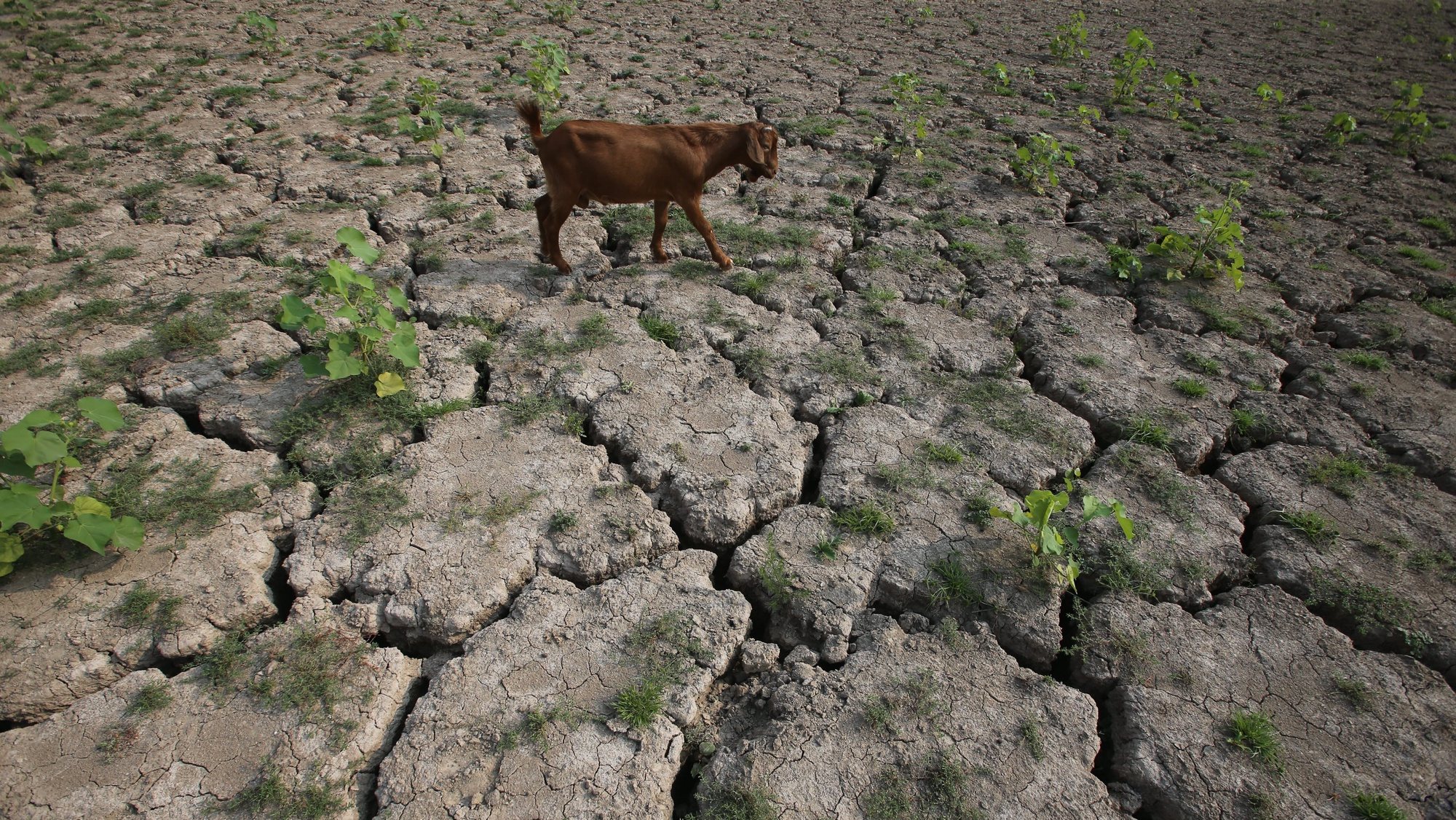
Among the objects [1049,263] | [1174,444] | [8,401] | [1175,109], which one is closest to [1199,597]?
[1174,444]

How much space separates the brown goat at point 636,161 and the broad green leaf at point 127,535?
2803mm

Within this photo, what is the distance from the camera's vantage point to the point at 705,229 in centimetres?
469

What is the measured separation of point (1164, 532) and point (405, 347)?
3.96 meters

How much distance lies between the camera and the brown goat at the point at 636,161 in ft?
14.2

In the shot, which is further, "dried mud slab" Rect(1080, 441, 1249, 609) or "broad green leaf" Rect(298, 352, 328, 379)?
"broad green leaf" Rect(298, 352, 328, 379)

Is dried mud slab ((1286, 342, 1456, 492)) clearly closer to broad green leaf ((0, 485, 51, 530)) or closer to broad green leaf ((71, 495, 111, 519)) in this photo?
broad green leaf ((71, 495, 111, 519))

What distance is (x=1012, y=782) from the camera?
2.27 metres

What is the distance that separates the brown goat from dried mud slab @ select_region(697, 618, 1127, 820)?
3.16 meters

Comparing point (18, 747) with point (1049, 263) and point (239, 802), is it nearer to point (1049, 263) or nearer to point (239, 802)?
point (239, 802)

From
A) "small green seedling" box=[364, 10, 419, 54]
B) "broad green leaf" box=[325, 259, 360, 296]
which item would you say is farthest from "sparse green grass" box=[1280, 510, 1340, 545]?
"small green seedling" box=[364, 10, 419, 54]

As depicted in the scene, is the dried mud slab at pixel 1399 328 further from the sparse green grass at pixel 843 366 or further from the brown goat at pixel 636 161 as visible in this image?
the brown goat at pixel 636 161

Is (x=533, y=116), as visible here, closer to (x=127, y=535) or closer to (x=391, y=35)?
(x=127, y=535)

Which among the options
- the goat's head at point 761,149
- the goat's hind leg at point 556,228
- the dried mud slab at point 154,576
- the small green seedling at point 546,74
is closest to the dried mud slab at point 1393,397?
the goat's head at point 761,149

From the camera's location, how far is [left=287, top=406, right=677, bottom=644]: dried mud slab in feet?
8.99
